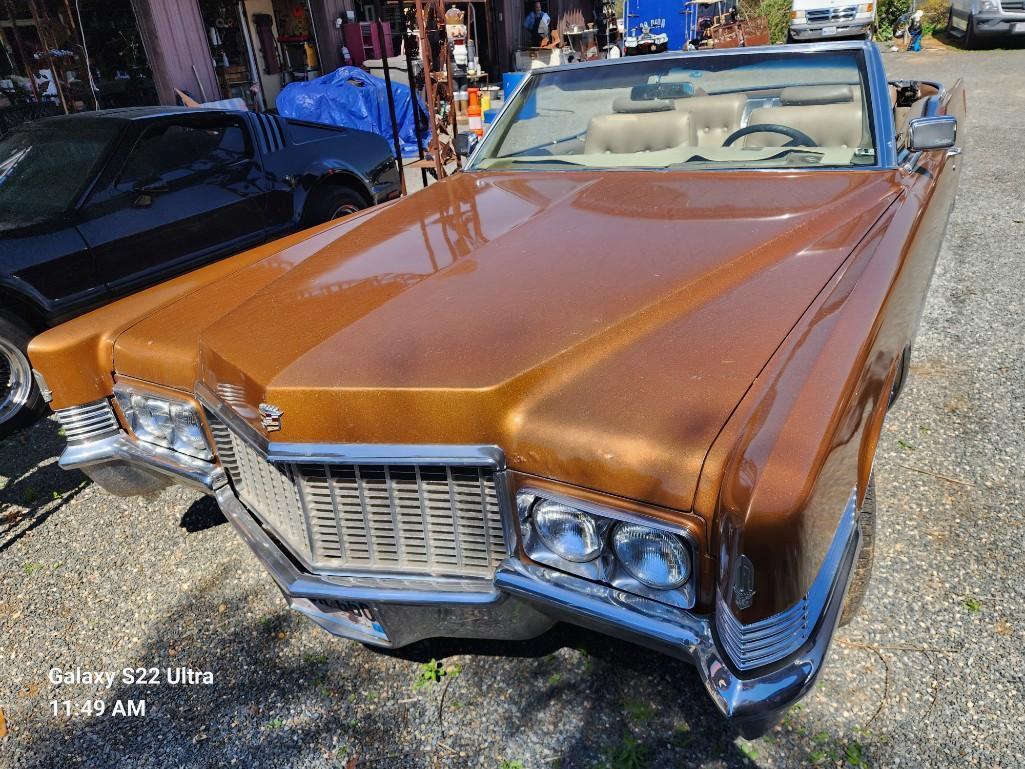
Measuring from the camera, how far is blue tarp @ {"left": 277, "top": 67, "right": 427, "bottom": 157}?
10133mm

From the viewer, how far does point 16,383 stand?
407 centimetres

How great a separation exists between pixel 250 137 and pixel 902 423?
467 centimetres

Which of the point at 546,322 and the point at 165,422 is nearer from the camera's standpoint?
the point at 546,322

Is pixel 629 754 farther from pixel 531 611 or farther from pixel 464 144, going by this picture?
pixel 464 144

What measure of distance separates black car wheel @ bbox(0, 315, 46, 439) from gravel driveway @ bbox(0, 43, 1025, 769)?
3.49 feet

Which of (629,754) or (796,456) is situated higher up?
(796,456)

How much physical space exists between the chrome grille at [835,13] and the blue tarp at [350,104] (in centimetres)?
1233

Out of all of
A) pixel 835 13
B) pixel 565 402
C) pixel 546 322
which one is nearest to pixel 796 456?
pixel 565 402

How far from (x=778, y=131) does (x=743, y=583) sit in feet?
7.78

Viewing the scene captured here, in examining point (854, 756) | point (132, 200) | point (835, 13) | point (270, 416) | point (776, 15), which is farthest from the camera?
point (776, 15)

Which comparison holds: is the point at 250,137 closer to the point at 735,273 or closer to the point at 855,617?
the point at 735,273

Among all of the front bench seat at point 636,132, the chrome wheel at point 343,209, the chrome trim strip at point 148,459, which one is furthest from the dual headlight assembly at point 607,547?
the chrome wheel at point 343,209

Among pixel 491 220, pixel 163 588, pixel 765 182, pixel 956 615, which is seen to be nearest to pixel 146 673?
pixel 163 588

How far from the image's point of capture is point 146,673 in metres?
2.30
